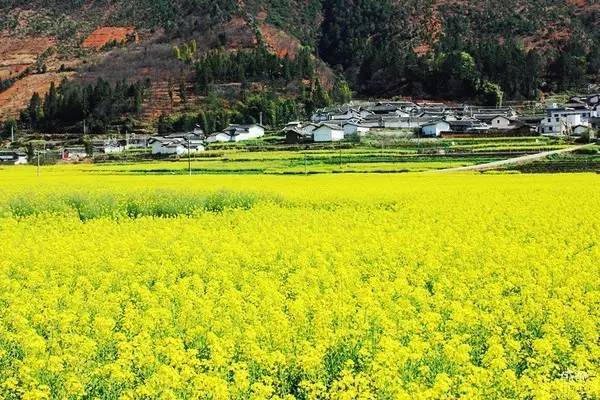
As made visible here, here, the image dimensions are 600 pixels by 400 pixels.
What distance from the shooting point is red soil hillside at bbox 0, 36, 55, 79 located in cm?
13550

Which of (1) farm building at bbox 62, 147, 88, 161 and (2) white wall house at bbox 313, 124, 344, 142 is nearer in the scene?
(2) white wall house at bbox 313, 124, 344, 142

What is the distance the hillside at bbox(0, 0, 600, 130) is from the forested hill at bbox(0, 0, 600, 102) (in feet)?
0.65

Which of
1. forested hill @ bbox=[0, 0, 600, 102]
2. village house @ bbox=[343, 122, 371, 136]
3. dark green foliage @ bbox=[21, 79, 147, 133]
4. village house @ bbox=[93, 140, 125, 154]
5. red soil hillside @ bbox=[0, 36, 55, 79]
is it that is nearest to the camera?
village house @ bbox=[343, 122, 371, 136]

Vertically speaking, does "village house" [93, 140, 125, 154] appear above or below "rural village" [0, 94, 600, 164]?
below

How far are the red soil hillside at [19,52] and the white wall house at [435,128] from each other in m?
81.5

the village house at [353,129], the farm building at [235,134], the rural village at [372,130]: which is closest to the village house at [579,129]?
the rural village at [372,130]

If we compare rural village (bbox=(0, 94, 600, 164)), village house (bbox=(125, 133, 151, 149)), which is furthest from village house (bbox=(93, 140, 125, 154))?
village house (bbox=(125, 133, 151, 149))

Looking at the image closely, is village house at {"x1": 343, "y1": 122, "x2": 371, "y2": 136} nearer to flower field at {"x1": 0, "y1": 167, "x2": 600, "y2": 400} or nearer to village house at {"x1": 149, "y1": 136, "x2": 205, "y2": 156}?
village house at {"x1": 149, "y1": 136, "x2": 205, "y2": 156}

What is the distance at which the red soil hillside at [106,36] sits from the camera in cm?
13925

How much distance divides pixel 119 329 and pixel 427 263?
4.94 meters

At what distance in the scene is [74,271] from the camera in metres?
12.0

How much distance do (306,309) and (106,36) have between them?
464 feet

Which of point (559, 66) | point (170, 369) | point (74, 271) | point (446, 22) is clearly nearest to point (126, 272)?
point (74, 271)

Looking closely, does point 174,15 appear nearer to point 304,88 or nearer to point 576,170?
point 304,88
